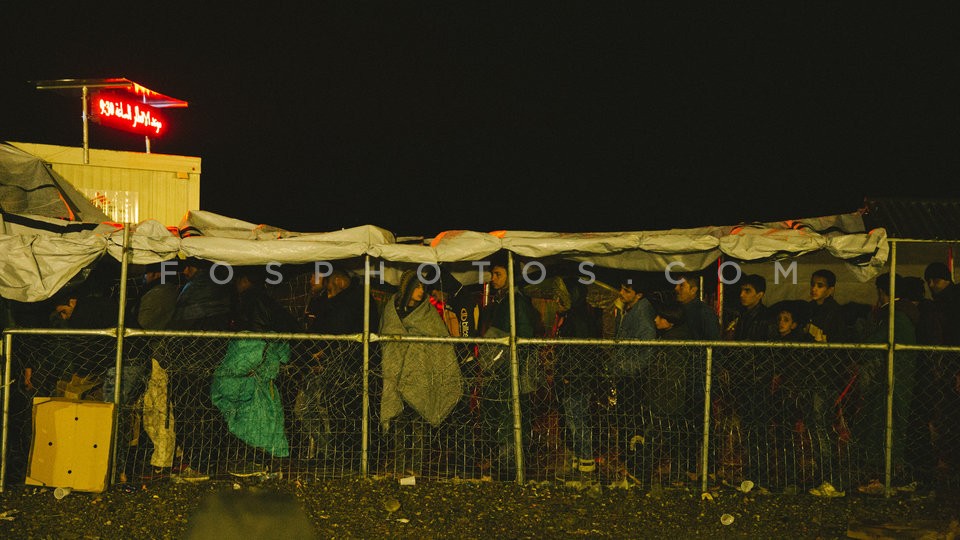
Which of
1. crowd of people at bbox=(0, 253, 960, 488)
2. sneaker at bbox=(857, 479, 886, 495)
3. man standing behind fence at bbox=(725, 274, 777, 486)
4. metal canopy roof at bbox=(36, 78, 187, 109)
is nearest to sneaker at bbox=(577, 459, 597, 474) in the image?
crowd of people at bbox=(0, 253, 960, 488)

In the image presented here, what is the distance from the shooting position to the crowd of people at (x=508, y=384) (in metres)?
7.32

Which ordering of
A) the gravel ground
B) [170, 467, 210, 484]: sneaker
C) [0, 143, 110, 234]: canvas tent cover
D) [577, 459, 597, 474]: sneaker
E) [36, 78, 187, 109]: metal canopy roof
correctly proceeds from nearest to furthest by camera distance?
the gravel ground
[170, 467, 210, 484]: sneaker
[577, 459, 597, 474]: sneaker
[0, 143, 110, 234]: canvas tent cover
[36, 78, 187, 109]: metal canopy roof

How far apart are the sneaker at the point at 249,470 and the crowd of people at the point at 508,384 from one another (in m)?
0.02

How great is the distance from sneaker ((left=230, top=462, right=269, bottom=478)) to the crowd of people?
20 mm

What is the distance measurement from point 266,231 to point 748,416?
523 cm

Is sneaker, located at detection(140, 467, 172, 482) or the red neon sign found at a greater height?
the red neon sign

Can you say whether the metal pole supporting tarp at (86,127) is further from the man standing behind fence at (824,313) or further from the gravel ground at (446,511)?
the man standing behind fence at (824,313)

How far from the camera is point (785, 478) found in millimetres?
7273

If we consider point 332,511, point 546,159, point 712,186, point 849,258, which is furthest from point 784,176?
point 332,511

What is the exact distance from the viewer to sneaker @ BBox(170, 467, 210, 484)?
7.27 meters

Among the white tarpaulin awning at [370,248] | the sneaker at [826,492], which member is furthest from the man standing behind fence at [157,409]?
the sneaker at [826,492]

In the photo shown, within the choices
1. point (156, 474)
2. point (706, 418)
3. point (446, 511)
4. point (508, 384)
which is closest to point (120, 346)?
point (156, 474)

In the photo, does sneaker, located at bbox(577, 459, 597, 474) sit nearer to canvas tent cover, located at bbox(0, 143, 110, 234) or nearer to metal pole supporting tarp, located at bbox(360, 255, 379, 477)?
metal pole supporting tarp, located at bbox(360, 255, 379, 477)

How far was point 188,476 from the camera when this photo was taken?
288 inches
